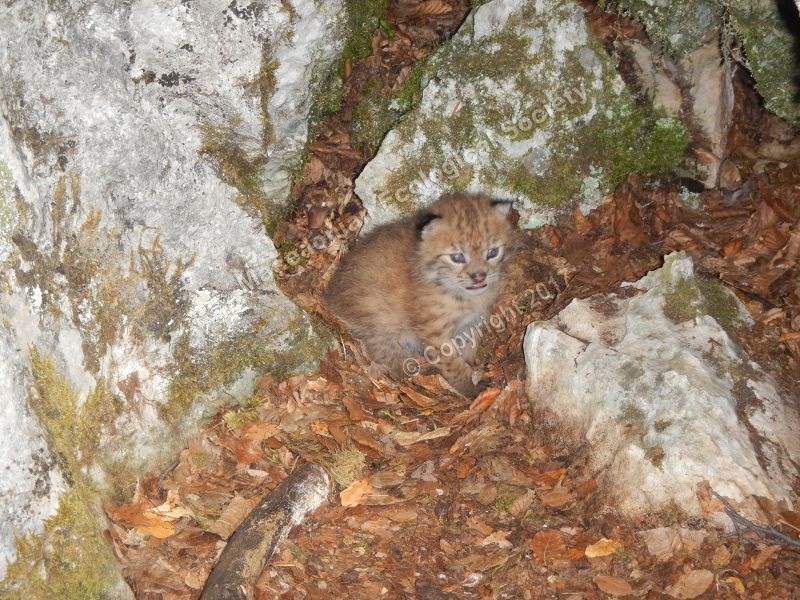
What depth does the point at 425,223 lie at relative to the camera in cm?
529

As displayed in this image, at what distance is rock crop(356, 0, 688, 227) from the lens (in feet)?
19.2

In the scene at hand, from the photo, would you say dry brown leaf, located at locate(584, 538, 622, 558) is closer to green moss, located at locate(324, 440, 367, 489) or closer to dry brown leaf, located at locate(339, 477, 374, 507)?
dry brown leaf, located at locate(339, 477, 374, 507)

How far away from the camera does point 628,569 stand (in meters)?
3.75

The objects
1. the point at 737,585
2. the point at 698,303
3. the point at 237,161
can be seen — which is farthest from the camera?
the point at 237,161

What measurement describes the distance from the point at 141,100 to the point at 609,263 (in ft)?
12.7

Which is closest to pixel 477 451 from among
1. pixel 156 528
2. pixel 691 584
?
pixel 691 584

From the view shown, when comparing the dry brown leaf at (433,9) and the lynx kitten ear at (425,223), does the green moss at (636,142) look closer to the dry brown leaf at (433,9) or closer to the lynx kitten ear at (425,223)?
the lynx kitten ear at (425,223)

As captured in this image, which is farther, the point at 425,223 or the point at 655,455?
the point at 425,223

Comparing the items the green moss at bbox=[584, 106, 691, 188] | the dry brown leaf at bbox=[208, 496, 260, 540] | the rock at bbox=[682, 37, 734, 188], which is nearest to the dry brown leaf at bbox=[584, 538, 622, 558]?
the dry brown leaf at bbox=[208, 496, 260, 540]

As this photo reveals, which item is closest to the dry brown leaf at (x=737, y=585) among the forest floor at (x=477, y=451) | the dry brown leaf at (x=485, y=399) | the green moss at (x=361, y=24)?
the forest floor at (x=477, y=451)

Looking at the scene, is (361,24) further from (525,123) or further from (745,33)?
(745,33)

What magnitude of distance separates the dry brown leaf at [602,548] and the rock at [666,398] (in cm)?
22

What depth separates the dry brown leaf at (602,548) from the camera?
385 cm

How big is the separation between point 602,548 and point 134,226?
352 centimetres
